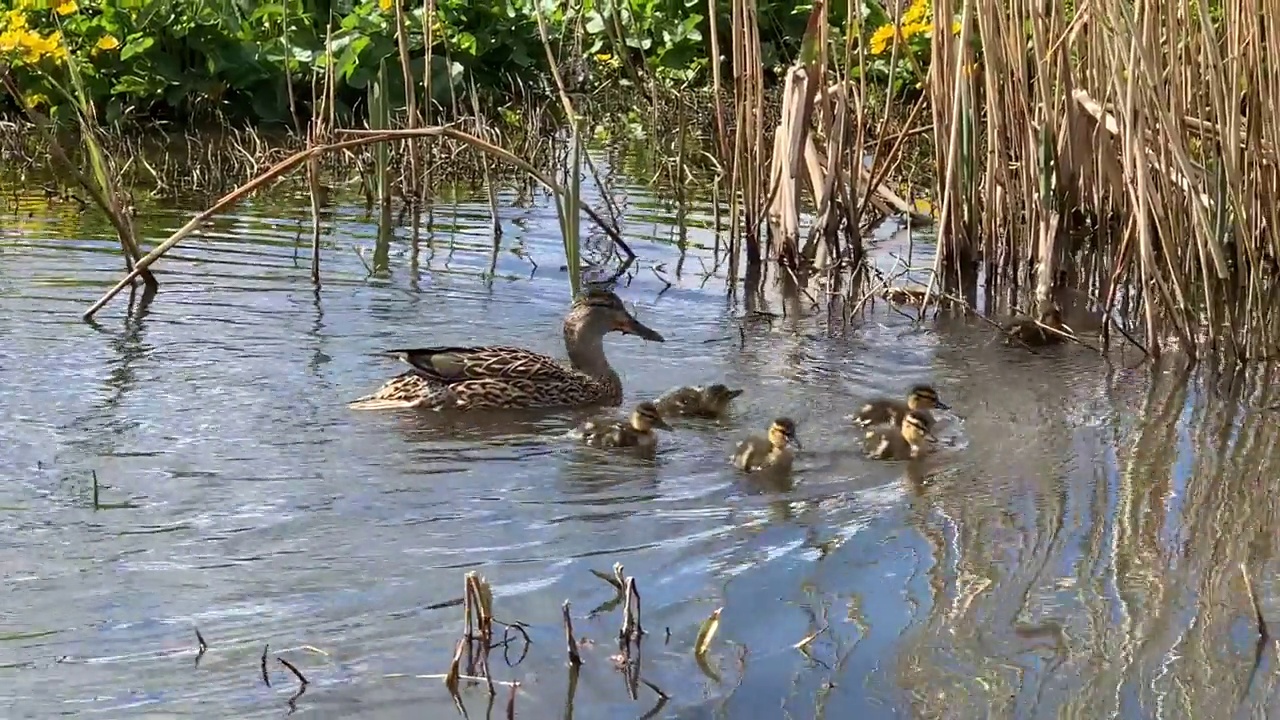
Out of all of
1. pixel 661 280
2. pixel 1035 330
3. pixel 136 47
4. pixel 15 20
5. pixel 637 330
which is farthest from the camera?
pixel 136 47

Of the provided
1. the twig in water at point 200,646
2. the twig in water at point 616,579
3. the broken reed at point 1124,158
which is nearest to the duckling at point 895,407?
the broken reed at point 1124,158

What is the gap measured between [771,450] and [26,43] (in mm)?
7054

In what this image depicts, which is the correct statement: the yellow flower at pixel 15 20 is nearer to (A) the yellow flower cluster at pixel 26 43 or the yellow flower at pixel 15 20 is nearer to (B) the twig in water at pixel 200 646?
(A) the yellow flower cluster at pixel 26 43

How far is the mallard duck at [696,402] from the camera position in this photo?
→ 20.3ft

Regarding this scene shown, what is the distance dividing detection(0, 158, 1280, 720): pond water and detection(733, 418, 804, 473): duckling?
0.07 metres

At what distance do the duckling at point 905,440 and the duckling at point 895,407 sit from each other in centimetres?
12

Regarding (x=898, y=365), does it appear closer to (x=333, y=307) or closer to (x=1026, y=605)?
(x=333, y=307)

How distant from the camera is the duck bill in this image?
7.05 metres

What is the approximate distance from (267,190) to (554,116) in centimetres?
311

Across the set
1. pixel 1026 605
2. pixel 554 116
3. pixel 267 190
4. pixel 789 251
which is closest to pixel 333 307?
pixel 789 251

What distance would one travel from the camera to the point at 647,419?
5.97 metres

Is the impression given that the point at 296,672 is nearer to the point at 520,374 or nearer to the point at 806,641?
the point at 806,641

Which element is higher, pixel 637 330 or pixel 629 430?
pixel 637 330

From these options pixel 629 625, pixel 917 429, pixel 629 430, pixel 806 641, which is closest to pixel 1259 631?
pixel 806 641
